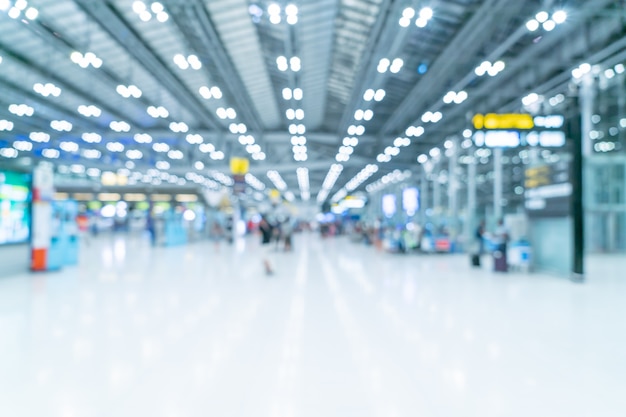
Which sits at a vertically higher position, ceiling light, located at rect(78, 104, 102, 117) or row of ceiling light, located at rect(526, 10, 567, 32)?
row of ceiling light, located at rect(526, 10, 567, 32)

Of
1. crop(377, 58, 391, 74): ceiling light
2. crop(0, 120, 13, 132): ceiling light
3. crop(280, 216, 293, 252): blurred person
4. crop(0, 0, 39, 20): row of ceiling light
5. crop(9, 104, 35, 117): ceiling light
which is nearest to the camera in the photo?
crop(0, 0, 39, 20): row of ceiling light

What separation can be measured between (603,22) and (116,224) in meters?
38.1

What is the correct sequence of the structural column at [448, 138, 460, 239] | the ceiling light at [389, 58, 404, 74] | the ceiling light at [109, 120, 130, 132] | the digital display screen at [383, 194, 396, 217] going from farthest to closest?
the digital display screen at [383, 194, 396, 217] → the ceiling light at [109, 120, 130, 132] → the structural column at [448, 138, 460, 239] → the ceiling light at [389, 58, 404, 74]

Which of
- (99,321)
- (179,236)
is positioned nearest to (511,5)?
(99,321)

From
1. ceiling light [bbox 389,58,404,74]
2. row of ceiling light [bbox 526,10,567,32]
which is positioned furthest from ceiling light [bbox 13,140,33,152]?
row of ceiling light [bbox 526,10,567,32]

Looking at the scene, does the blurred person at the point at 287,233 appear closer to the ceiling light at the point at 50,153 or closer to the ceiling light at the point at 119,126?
the ceiling light at the point at 119,126

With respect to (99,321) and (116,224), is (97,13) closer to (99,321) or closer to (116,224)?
(99,321)

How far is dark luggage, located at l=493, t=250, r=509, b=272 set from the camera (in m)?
12.0

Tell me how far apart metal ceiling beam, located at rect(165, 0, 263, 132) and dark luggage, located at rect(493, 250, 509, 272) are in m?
8.99

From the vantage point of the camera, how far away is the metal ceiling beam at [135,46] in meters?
10.2

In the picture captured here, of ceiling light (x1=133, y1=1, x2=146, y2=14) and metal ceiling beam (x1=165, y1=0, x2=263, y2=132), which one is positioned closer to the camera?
ceiling light (x1=133, y1=1, x2=146, y2=14)

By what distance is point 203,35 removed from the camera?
1137cm

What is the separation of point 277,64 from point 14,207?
774cm

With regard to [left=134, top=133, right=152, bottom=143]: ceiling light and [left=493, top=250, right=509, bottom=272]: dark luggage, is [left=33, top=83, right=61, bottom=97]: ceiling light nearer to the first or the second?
[left=134, top=133, right=152, bottom=143]: ceiling light
